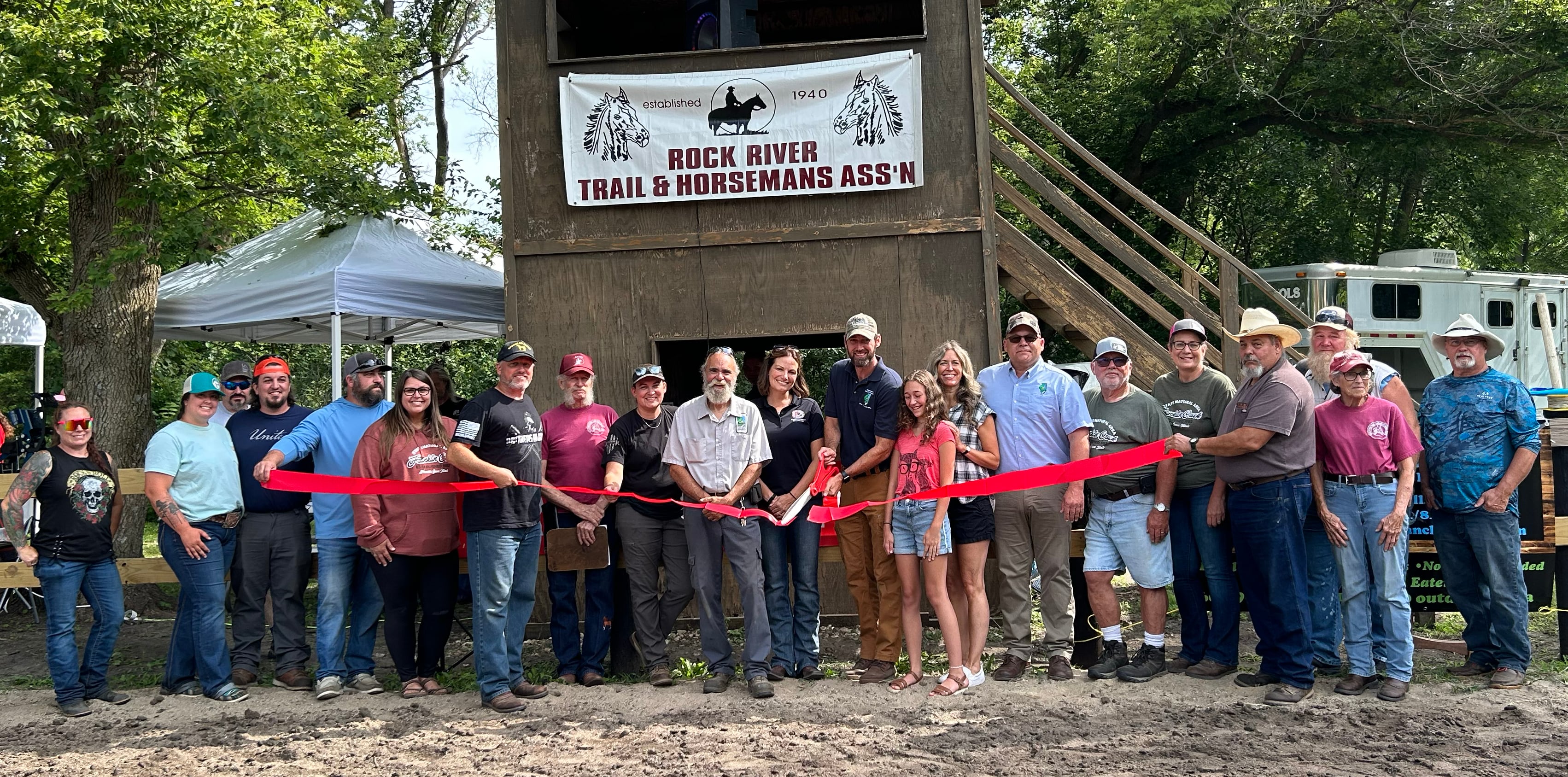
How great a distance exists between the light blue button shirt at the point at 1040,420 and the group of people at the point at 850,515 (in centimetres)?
2

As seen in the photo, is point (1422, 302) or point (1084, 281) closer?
point (1084, 281)

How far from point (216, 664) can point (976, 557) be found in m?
Result: 4.16

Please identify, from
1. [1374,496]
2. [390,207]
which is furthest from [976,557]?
[390,207]

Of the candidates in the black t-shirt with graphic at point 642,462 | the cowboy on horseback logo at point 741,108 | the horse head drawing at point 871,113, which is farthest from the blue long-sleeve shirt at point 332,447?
the horse head drawing at point 871,113

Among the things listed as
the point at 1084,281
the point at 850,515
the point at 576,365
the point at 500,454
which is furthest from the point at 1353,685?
the point at 500,454

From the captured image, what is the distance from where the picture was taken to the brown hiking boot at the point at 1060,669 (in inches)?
260

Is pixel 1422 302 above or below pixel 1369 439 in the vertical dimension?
above

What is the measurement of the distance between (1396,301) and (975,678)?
38.7 ft

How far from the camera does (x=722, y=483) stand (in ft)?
21.6

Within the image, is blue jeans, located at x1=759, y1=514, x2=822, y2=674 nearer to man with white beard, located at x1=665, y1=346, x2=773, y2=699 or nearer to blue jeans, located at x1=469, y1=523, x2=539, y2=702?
man with white beard, located at x1=665, y1=346, x2=773, y2=699

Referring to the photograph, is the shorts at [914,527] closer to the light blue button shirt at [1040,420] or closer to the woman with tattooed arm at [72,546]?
the light blue button shirt at [1040,420]

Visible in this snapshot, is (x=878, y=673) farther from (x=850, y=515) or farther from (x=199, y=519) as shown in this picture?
(x=199, y=519)

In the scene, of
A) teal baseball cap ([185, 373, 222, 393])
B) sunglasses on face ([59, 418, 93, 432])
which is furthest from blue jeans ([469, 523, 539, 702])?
sunglasses on face ([59, 418, 93, 432])

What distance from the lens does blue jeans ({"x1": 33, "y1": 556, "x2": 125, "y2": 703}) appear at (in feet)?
20.9
